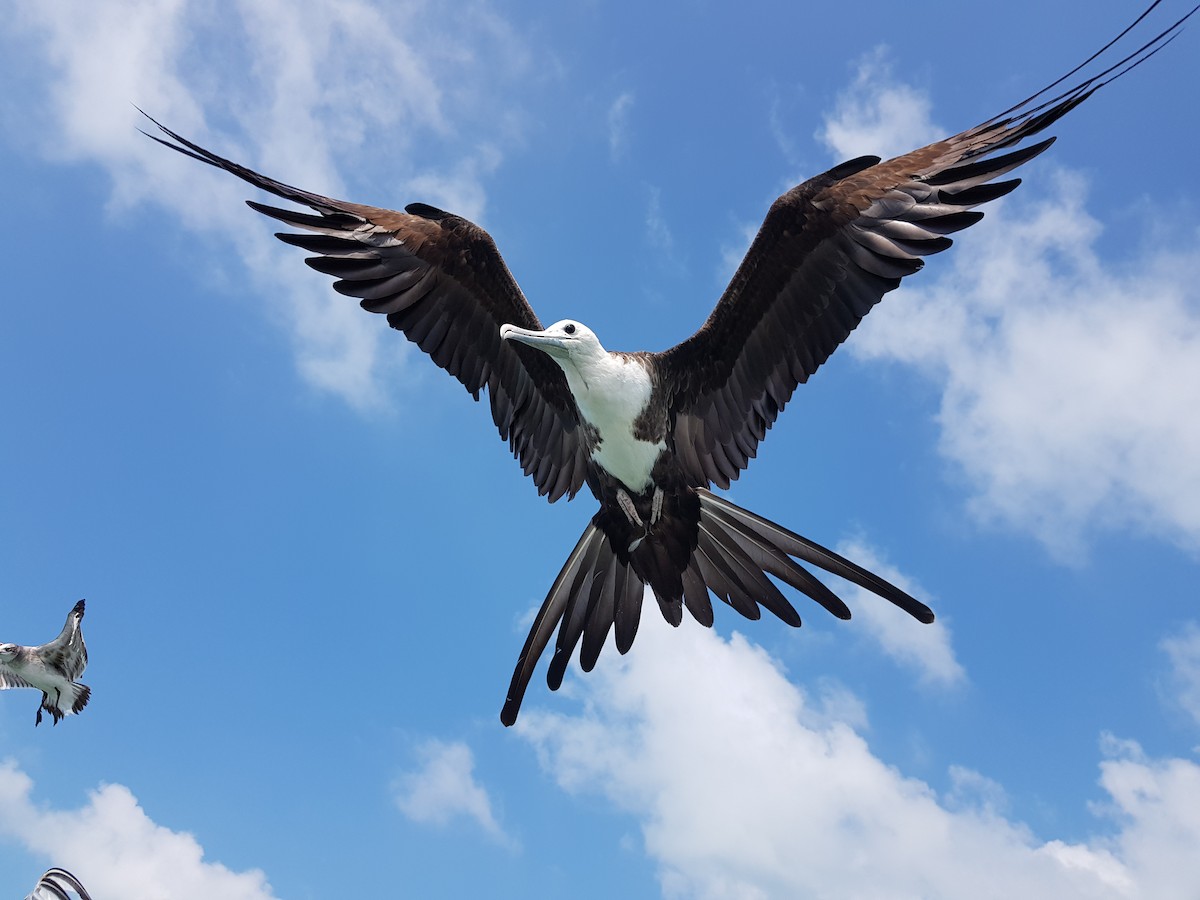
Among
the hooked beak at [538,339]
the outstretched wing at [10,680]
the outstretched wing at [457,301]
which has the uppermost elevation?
the outstretched wing at [457,301]

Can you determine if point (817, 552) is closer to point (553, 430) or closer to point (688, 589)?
point (688, 589)

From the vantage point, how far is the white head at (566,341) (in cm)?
557

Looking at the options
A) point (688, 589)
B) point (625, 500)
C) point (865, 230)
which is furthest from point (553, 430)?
point (865, 230)

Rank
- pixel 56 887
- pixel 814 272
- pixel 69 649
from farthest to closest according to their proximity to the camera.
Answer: pixel 69 649 < pixel 814 272 < pixel 56 887

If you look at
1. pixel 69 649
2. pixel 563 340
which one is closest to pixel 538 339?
pixel 563 340

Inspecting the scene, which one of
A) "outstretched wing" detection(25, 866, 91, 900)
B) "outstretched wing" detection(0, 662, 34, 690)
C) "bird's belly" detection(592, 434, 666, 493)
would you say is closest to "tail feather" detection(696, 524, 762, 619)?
"bird's belly" detection(592, 434, 666, 493)

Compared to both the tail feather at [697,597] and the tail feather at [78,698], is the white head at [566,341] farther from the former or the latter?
the tail feather at [78,698]

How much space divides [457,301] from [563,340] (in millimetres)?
720

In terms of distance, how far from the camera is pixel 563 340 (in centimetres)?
560

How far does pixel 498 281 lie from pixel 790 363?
149 centimetres

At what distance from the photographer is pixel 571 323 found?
568 centimetres

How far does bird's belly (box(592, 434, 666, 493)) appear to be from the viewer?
5730mm

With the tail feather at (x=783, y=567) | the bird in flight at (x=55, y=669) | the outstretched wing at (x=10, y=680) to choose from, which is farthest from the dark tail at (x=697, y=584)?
the outstretched wing at (x=10, y=680)

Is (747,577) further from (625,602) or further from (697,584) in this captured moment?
(625,602)
